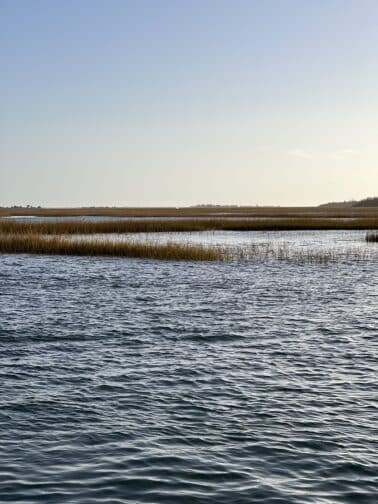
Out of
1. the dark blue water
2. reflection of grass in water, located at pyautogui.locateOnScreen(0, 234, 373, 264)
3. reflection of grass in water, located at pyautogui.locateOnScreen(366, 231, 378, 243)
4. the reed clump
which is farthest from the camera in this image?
reflection of grass in water, located at pyautogui.locateOnScreen(366, 231, 378, 243)

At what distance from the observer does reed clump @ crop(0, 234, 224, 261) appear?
40031 millimetres

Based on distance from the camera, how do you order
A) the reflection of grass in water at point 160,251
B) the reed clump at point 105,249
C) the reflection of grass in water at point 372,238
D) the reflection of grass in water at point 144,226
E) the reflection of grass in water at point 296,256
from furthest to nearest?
1. the reflection of grass in water at point 372,238
2. the reflection of grass in water at point 144,226
3. the reed clump at point 105,249
4. the reflection of grass in water at point 160,251
5. the reflection of grass in water at point 296,256

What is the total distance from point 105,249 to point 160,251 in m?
3.80

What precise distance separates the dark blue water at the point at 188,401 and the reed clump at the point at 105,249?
51.5 feet

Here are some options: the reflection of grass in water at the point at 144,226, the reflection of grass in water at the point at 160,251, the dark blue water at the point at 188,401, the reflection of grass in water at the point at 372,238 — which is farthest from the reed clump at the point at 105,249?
the reflection of grass in water at the point at 372,238

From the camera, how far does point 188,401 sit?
11.9 m

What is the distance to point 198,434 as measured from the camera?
1020cm

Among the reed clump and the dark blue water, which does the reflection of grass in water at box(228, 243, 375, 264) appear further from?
the dark blue water

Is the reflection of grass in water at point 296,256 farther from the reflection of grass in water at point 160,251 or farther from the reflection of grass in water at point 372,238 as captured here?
the reflection of grass in water at point 372,238

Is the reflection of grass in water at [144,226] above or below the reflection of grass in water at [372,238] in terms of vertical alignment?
above

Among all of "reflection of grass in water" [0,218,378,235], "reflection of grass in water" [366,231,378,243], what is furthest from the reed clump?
"reflection of grass in water" [366,231,378,243]

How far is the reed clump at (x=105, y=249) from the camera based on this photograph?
40031 millimetres

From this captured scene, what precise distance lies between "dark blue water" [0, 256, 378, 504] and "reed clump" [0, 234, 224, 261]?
15700 mm

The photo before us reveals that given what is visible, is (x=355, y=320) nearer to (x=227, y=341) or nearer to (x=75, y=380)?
(x=227, y=341)
